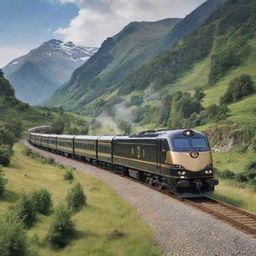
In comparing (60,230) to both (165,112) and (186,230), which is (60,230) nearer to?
(186,230)

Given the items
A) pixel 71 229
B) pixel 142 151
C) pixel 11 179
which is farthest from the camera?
pixel 11 179

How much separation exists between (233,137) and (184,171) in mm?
57433

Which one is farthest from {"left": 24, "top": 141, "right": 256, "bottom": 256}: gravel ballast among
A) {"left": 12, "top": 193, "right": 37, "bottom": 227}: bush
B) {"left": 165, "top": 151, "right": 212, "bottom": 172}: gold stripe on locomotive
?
{"left": 12, "top": 193, "right": 37, "bottom": 227}: bush

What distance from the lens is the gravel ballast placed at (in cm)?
1345

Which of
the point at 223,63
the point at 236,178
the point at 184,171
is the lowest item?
the point at 236,178

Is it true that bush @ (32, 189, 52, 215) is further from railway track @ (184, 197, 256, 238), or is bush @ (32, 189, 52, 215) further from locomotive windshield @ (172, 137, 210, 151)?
locomotive windshield @ (172, 137, 210, 151)

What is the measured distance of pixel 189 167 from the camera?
70.8 feet

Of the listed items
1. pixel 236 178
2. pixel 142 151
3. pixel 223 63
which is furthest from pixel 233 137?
pixel 223 63

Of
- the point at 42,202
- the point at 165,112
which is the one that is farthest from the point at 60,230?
the point at 165,112

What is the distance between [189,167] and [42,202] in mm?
9187

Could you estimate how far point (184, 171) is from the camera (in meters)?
21.4

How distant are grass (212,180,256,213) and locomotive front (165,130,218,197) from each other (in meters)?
2.30

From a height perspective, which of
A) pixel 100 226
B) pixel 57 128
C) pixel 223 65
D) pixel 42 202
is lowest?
pixel 100 226

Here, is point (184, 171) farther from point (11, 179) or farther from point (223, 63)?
point (223, 63)
